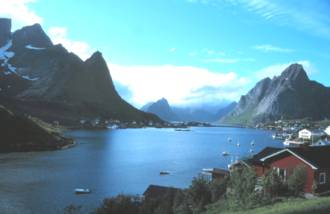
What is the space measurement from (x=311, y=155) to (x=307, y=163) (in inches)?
66.7

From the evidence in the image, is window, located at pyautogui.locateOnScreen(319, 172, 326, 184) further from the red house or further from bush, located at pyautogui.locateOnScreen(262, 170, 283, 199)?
bush, located at pyautogui.locateOnScreen(262, 170, 283, 199)

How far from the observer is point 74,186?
183 feet

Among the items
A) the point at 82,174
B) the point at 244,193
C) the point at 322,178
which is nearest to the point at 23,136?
the point at 82,174

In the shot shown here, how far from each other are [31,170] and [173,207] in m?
44.8

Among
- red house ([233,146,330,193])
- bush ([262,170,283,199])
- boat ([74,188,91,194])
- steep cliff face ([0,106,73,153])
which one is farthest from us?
steep cliff face ([0,106,73,153])

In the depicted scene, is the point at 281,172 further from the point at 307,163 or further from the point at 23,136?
the point at 23,136

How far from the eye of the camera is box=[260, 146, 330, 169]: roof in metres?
33.8

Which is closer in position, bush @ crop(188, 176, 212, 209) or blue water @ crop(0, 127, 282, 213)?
bush @ crop(188, 176, 212, 209)

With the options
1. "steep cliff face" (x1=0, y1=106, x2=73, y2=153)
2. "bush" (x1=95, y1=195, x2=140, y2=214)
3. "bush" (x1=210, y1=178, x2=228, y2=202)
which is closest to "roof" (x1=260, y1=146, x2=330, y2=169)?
"bush" (x1=210, y1=178, x2=228, y2=202)

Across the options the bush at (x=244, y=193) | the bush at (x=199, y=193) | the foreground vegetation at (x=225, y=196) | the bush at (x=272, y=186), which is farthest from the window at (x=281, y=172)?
the bush at (x=244, y=193)

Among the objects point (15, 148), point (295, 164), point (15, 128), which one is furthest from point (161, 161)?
point (295, 164)

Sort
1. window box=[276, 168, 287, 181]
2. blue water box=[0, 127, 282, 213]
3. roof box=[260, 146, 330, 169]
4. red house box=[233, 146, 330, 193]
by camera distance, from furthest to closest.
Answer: blue water box=[0, 127, 282, 213]
window box=[276, 168, 287, 181]
roof box=[260, 146, 330, 169]
red house box=[233, 146, 330, 193]

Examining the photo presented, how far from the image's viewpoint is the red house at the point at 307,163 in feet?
109

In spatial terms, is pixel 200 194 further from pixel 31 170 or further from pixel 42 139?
pixel 42 139
